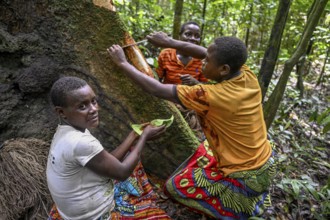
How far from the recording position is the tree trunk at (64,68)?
2.87 meters

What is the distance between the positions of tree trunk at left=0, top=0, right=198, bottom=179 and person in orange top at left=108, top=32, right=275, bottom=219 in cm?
24

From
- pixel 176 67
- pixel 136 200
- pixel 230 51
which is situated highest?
pixel 230 51

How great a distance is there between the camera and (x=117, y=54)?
9.12 feet

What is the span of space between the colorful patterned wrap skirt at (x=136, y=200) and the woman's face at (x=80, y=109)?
2.60 feet

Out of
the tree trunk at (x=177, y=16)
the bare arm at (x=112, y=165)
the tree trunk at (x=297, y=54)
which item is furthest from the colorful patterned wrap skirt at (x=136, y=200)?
the tree trunk at (x=177, y=16)

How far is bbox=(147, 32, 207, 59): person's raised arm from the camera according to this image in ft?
9.96

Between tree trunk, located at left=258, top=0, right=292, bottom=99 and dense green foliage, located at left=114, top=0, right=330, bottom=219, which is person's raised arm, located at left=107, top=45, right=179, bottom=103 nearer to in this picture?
dense green foliage, located at left=114, top=0, right=330, bottom=219

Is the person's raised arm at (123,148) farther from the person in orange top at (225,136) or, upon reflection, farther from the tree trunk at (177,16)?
the tree trunk at (177,16)

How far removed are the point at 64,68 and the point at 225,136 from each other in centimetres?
163

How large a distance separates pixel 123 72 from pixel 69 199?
1.28 m

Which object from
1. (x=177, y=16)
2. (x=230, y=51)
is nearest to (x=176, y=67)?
(x=177, y=16)

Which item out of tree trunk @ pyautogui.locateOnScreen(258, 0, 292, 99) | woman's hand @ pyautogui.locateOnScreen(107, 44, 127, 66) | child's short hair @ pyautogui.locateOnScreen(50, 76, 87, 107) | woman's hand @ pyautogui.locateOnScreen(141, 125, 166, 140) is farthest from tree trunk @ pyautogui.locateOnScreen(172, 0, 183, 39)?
child's short hair @ pyautogui.locateOnScreen(50, 76, 87, 107)

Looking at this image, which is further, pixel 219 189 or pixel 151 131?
pixel 219 189

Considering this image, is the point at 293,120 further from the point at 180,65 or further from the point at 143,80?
the point at 143,80
